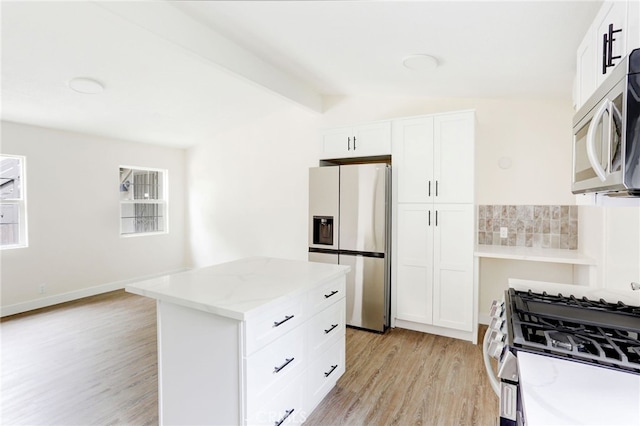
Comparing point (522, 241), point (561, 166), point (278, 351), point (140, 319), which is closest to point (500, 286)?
point (522, 241)

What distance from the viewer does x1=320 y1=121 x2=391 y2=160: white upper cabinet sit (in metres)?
3.40

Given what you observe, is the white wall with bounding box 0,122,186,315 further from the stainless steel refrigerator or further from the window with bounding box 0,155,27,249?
the stainless steel refrigerator

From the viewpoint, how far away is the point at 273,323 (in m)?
1.59

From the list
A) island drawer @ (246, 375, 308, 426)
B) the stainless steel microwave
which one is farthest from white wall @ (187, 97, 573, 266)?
island drawer @ (246, 375, 308, 426)

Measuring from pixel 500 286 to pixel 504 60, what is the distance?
2279 mm

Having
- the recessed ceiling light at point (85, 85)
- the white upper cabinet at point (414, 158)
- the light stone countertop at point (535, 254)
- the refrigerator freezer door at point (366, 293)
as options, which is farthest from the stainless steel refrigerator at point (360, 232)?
the recessed ceiling light at point (85, 85)

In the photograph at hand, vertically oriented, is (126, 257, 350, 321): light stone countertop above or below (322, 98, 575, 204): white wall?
below

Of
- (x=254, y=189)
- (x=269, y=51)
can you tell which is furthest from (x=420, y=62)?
(x=254, y=189)

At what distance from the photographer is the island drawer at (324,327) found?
6.25ft

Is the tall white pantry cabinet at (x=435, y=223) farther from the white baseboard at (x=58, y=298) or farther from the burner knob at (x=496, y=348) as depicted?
the white baseboard at (x=58, y=298)

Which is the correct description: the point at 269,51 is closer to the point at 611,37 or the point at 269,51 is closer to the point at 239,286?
the point at 239,286

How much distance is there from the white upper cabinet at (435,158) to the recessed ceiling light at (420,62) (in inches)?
24.6

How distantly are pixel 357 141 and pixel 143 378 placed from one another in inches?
115

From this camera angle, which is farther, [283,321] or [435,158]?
[435,158]
